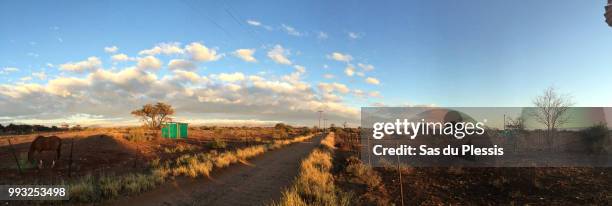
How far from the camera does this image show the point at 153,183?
42.1 feet

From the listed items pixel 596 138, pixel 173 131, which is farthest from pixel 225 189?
pixel 596 138

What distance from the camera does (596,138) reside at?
2878cm

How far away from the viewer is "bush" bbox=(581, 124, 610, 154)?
27462 mm

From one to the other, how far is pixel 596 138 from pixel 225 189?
99.9ft

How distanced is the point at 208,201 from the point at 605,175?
17.0 metres

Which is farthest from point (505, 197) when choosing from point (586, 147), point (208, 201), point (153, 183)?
point (586, 147)

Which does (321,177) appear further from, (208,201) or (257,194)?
(208,201)

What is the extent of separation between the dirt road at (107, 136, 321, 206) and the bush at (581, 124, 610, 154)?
80.0ft

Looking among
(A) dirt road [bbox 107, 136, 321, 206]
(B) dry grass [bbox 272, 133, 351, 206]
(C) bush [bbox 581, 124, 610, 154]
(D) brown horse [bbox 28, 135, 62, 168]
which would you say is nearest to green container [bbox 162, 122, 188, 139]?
(D) brown horse [bbox 28, 135, 62, 168]

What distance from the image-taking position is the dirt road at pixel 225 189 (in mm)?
11273

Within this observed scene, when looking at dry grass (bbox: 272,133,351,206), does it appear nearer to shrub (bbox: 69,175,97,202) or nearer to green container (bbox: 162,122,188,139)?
shrub (bbox: 69,175,97,202)

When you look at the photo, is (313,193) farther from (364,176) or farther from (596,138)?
(596,138)

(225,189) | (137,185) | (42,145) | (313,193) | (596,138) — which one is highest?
(42,145)

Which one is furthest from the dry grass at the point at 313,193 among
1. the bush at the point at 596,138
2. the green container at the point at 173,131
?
the green container at the point at 173,131
